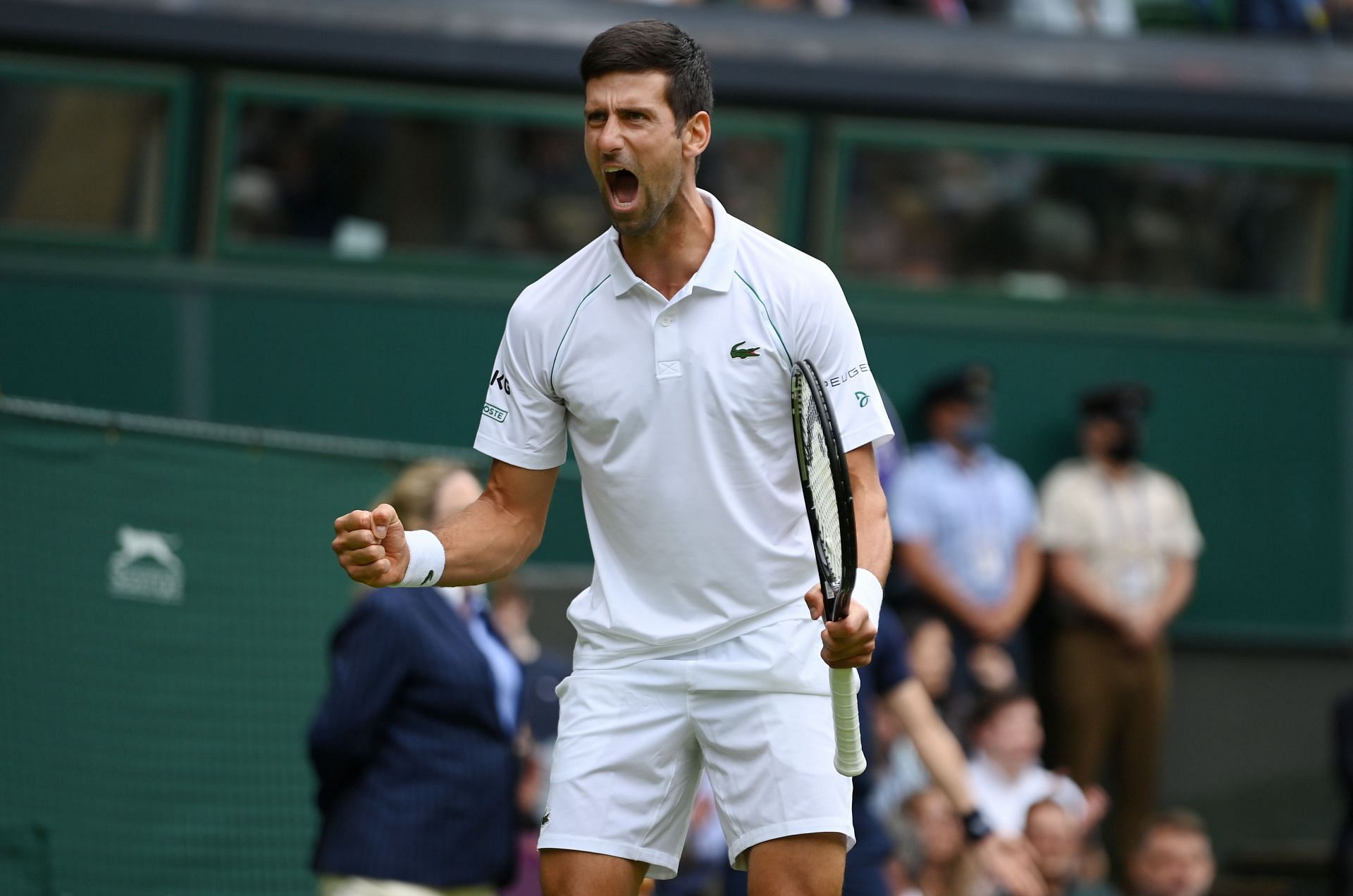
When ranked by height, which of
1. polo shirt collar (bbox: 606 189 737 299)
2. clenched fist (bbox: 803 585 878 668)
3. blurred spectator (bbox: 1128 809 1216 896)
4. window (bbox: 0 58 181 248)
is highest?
window (bbox: 0 58 181 248)

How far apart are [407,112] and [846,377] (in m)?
6.42

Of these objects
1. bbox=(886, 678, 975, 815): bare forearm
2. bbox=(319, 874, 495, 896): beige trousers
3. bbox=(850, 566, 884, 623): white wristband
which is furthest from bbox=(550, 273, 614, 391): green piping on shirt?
bbox=(886, 678, 975, 815): bare forearm

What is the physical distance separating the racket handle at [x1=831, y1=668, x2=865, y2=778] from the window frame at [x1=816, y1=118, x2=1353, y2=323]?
7.02m

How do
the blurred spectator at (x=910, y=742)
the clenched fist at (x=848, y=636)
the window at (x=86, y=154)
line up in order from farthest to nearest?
1. the window at (x=86, y=154)
2. the blurred spectator at (x=910, y=742)
3. the clenched fist at (x=848, y=636)

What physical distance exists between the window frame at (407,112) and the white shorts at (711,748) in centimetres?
625

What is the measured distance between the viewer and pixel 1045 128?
Result: 11.0m

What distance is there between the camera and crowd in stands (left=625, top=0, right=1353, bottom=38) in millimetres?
10898

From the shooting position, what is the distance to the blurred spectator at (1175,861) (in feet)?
28.7

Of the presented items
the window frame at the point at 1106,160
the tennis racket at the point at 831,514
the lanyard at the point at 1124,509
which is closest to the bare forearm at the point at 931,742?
the tennis racket at the point at 831,514

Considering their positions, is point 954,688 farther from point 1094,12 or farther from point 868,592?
point 868,592

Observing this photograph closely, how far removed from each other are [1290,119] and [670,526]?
7.99 m

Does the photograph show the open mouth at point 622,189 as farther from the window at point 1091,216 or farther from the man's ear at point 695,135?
the window at point 1091,216

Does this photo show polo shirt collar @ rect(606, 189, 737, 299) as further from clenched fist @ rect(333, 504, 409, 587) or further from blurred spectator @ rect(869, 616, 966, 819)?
blurred spectator @ rect(869, 616, 966, 819)

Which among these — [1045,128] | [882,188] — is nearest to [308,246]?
[882,188]
